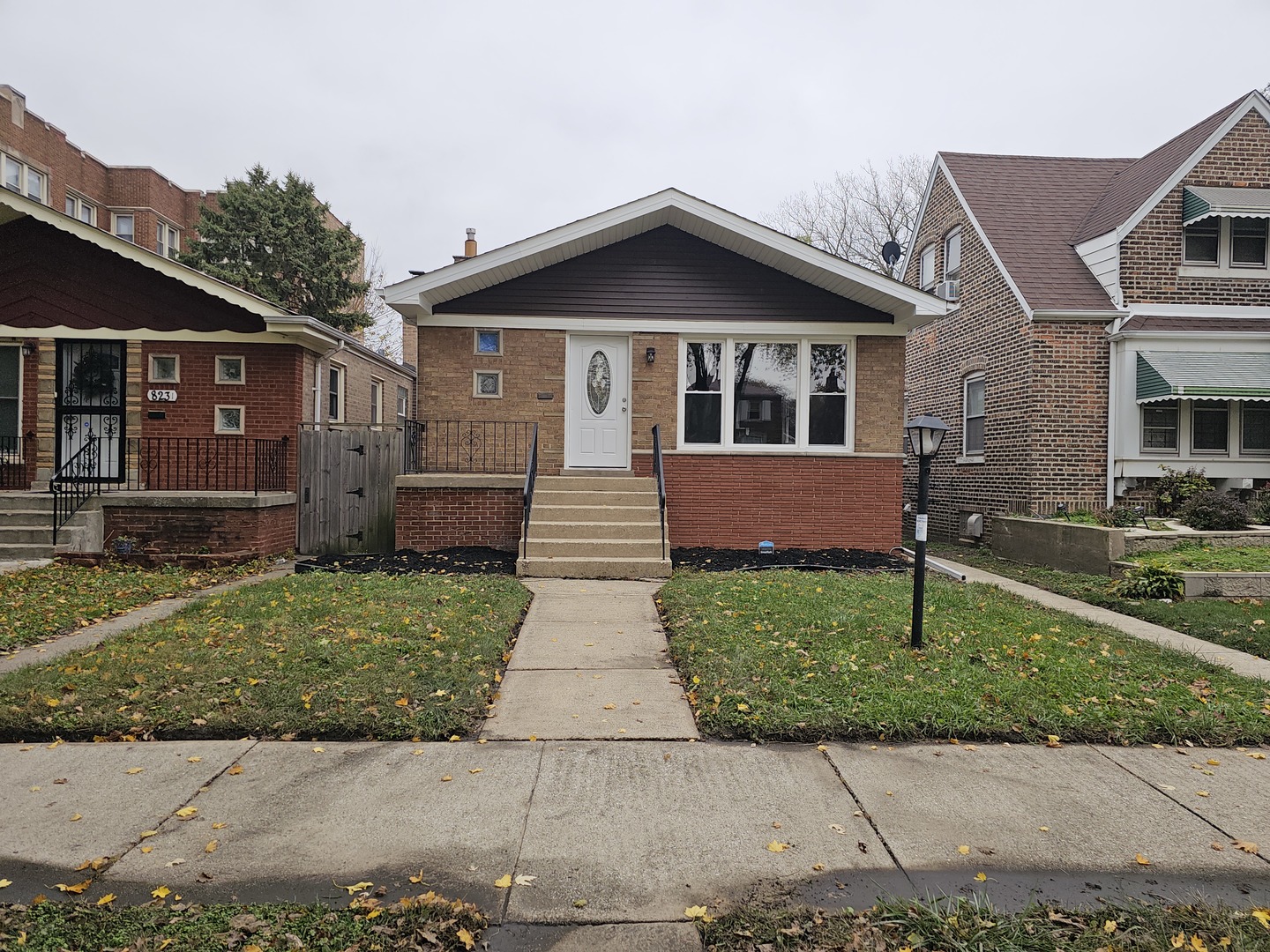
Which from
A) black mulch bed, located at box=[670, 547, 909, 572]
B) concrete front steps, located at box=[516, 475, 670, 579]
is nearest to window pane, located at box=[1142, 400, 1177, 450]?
black mulch bed, located at box=[670, 547, 909, 572]

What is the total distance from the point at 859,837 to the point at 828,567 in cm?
765

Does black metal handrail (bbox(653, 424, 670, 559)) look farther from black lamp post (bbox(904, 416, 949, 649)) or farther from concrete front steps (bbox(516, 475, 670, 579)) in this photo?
black lamp post (bbox(904, 416, 949, 649))

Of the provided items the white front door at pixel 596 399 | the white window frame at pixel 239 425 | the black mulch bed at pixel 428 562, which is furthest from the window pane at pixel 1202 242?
the white window frame at pixel 239 425

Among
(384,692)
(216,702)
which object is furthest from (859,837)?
(216,702)

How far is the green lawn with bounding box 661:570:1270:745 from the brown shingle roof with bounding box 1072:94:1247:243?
1005 centimetres

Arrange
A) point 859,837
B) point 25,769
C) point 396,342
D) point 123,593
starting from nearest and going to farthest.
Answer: point 859,837 < point 25,769 < point 123,593 < point 396,342

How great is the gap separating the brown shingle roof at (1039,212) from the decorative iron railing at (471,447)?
360 inches

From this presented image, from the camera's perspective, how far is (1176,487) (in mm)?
13414

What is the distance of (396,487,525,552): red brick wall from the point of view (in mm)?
11562

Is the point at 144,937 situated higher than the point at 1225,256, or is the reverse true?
the point at 1225,256

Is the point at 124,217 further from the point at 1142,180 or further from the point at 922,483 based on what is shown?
the point at 922,483

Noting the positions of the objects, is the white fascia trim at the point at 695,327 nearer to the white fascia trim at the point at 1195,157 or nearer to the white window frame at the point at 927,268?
Result: the white fascia trim at the point at 1195,157

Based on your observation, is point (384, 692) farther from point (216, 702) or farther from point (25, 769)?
point (25, 769)

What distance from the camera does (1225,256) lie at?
46.3ft
